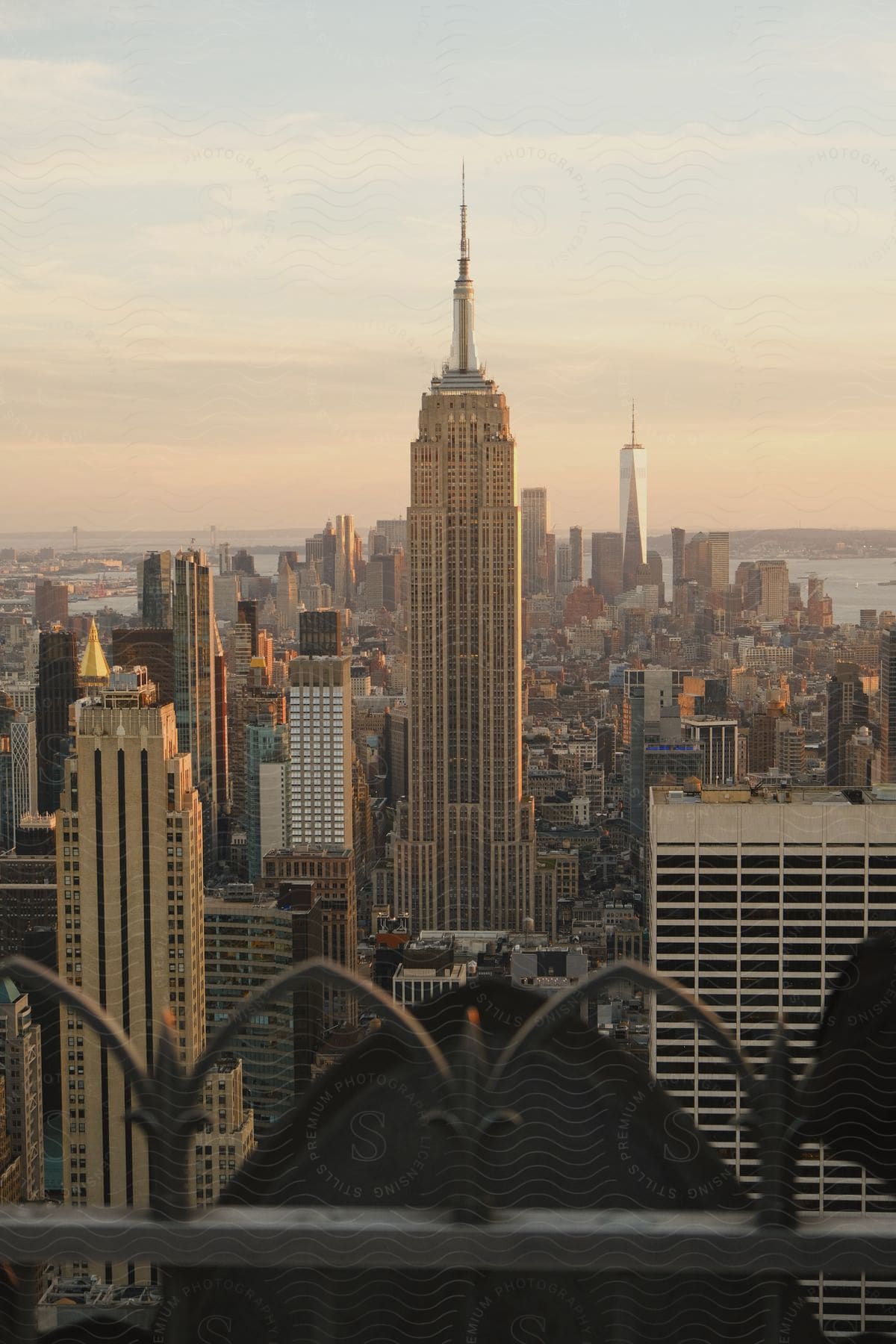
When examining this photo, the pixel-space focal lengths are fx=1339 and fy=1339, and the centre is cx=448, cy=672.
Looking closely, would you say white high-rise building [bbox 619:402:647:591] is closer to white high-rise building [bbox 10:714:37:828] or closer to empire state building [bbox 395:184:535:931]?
white high-rise building [bbox 10:714:37:828]

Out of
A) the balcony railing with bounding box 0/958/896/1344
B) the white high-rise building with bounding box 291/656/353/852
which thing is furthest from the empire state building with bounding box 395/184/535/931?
the balcony railing with bounding box 0/958/896/1344

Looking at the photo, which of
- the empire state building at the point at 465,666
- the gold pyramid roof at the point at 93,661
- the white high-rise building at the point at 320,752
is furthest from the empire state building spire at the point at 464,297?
the empire state building at the point at 465,666

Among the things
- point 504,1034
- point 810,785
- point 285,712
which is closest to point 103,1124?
point 504,1034

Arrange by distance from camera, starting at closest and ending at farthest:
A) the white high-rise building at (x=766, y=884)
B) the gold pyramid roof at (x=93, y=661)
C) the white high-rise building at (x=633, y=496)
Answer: the white high-rise building at (x=633, y=496) < the gold pyramid roof at (x=93, y=661) < the white high-rise building at (x=766, y=884)

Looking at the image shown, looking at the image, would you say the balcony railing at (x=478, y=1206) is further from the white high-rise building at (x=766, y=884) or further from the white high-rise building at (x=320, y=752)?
the white high-rise building at (x=320, y=752)

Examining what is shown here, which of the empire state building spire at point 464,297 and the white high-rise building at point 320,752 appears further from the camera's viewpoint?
the white high-rise building at point 320,752

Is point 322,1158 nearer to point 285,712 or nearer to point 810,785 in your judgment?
point 810,785

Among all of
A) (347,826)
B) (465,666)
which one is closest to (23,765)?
(347,826)

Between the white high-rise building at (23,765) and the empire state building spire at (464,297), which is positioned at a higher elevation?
the empire state building spire at (464,297)
